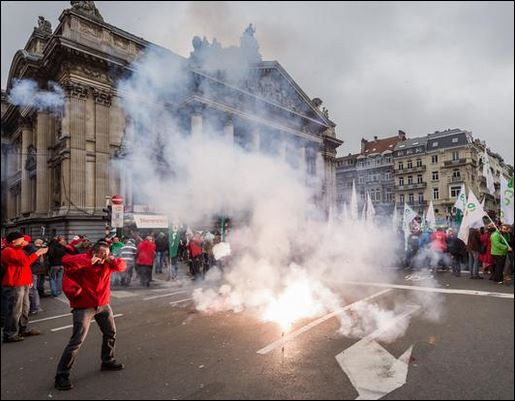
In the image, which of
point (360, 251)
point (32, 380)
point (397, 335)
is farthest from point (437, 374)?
point (360, 251)

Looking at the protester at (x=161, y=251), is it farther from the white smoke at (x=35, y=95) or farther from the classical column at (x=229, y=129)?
the white smoke at (x=35, y=95)

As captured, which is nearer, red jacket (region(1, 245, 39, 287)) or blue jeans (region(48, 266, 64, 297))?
red jacket (region(1, 245, 39, 287))

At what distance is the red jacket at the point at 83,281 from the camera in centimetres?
348

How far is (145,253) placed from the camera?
9711 mm

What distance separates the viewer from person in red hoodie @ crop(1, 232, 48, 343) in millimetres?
5062

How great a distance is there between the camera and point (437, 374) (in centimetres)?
345

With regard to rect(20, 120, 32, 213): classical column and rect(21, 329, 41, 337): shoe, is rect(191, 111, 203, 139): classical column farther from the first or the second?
rect(20, 120, 32, 213): classical column

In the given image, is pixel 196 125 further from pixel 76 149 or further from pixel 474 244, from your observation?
pixel 474 244

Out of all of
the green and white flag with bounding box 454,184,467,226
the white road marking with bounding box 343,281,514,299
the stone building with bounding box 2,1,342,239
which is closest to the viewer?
the white road marking with bounding box 343,281,514,299

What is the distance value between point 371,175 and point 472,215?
1624 centimetres

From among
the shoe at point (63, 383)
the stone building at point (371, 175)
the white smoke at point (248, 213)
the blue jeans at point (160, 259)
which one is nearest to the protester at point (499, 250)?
the white smoke at point (248, 213)

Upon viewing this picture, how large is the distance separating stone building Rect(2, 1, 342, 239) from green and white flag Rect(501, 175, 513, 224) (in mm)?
8809

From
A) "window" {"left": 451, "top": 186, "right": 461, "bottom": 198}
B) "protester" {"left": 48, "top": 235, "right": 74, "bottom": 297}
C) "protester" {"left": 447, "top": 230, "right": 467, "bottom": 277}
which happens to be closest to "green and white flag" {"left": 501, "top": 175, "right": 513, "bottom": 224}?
"protester" {"left": 447, "top": 230, "right": 467, "bottom": 277}

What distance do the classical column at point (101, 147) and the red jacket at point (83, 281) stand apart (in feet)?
49.8
